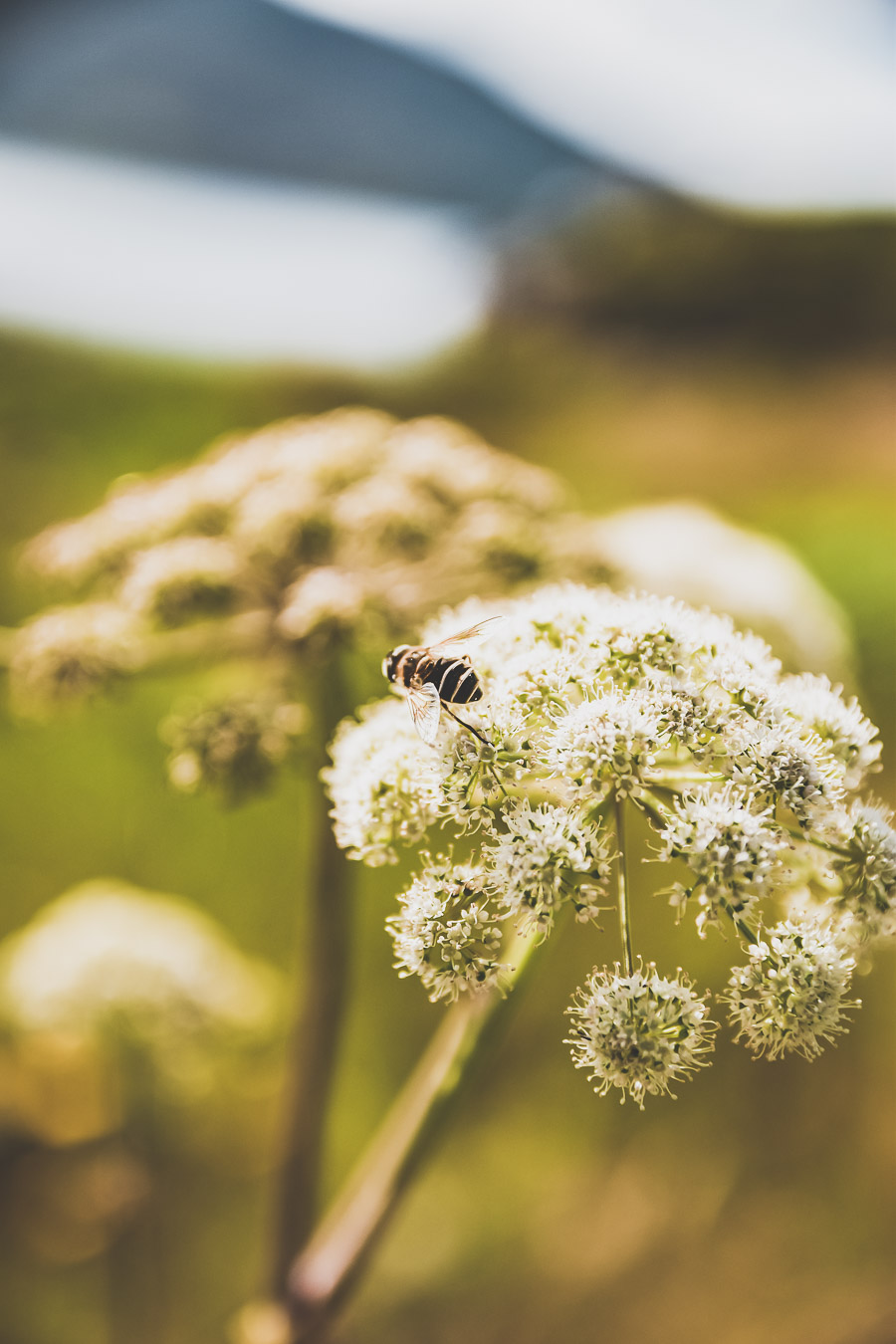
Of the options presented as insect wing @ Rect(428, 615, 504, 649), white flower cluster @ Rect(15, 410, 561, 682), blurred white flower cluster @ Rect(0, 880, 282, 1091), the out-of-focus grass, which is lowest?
→ the out-of-focus grass

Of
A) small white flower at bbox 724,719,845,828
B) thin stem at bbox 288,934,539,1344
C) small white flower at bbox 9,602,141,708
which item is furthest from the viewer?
small white flower at bbox 9,602,141,708

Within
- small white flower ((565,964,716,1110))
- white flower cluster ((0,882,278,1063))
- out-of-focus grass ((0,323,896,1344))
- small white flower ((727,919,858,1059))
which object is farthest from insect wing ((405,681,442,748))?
white flower cluster ((0,882,278,1063))

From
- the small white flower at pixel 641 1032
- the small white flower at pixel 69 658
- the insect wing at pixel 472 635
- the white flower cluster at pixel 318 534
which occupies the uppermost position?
the white flower cluster at pixel 318 534

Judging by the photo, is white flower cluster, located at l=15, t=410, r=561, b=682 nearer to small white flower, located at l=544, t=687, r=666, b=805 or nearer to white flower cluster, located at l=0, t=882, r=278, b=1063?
small white flower, located at l=544, t=687, r=666, b=805

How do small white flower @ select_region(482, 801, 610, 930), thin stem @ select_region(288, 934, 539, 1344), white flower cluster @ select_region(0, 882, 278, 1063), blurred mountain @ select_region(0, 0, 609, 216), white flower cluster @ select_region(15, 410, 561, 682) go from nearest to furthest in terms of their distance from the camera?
1. small white flower @ select_region(482, 801, 610, 930)
2. thin stem @ select_region(288, 934, 539, 1344)
3. white flower cluster @ select_region(15, 410, 561, 682)
4. white flower cluster @ select_region(0, 882, 278, 1063)
5. blurred mountain @ select_region(0, 0, 609, 216)

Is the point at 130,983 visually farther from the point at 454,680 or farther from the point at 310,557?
the point at 454,680

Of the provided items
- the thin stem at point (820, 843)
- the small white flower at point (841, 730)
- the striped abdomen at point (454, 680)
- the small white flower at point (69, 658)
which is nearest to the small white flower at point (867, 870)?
the thin stem at point (820, 843)

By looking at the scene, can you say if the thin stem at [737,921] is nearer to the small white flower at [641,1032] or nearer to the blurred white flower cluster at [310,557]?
the small white flower at [641,1032]
